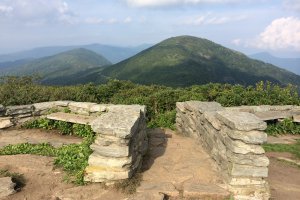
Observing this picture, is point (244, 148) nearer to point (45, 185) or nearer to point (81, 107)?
point (45, 185)

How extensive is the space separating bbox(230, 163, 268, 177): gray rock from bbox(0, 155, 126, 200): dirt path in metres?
1.88

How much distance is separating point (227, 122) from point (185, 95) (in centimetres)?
692

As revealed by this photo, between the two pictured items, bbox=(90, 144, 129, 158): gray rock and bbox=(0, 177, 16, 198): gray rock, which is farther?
bbox=(90, 144, 129, 158): gray rock

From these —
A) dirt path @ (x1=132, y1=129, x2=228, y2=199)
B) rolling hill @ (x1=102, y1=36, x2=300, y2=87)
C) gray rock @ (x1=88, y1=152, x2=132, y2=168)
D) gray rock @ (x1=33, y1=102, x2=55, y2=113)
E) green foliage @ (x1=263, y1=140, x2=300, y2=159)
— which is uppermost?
rolling hill @ (x1=102, y1=36, x2=300, y2=87)

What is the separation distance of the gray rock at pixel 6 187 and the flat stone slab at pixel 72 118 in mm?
3835

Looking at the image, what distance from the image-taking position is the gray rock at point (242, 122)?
17.2 ft

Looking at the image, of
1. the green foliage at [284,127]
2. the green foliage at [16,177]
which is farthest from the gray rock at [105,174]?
the green foliage at [284,127]

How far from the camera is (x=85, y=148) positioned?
694 centimetres

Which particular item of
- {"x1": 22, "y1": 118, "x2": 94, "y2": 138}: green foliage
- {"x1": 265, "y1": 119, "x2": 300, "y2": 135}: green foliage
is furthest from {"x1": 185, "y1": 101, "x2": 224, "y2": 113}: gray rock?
{"x1": 265, "y1": 119, "x2": 300, "y2": 135}: green foliage

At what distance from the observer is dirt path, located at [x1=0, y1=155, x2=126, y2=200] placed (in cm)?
521

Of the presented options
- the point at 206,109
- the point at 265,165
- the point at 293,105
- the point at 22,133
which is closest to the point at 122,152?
the point at 265,165

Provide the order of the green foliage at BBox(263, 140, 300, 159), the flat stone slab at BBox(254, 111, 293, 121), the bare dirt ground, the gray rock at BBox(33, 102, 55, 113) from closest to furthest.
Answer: the bare dirt ground < the green foliage at BBox(263, 140, 300, 159) < the gray rock at BBox(33, 102, 55, 113) < the flat stone slab at BBox(254, 111, 293, 121)

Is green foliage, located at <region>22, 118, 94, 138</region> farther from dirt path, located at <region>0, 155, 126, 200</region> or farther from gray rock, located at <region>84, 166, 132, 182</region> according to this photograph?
gray rock, located at <region>84, 166, 132, 182</region>

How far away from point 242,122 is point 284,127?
277 inches
